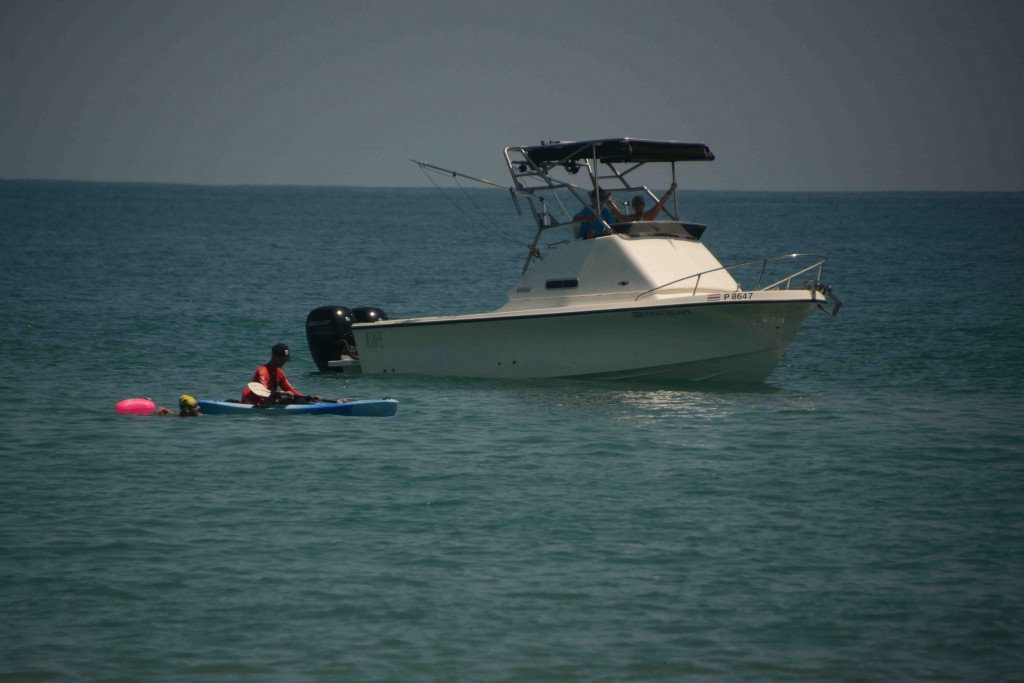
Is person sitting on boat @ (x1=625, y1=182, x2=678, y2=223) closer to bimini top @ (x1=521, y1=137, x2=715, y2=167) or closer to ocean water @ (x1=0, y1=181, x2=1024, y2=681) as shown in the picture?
bimini top @ (x1=521, y1=137, x2=715, y2=167)

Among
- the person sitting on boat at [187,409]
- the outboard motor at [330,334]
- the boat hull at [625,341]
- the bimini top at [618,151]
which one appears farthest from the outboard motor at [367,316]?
the person sitting on boat at [187,409]

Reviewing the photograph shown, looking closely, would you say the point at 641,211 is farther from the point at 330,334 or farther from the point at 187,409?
the point at 187,409

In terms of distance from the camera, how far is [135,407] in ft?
60.7

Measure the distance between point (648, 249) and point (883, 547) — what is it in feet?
33.2

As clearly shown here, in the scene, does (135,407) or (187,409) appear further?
(135,407)

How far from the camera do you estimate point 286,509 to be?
13.0m

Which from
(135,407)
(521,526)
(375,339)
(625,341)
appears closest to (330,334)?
(375,339)

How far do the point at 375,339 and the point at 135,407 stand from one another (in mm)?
5237

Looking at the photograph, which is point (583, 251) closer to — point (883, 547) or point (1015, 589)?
point (883, 547)

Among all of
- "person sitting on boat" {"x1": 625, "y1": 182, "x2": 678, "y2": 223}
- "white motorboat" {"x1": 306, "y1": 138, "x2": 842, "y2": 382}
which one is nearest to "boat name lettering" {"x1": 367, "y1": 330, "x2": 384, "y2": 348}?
"white motorboat" {"x1": 306, "y1": 138, "x2": 842, "y2": 382}

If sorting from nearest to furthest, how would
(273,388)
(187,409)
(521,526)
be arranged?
1. (521,526)
2. (187,409)
3. (273,388)

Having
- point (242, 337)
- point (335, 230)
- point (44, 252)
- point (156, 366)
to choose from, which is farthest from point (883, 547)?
point (335, 230)

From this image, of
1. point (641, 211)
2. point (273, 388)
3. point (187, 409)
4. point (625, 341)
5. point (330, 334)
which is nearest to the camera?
point (187, 409)

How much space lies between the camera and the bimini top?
21.3 meters
